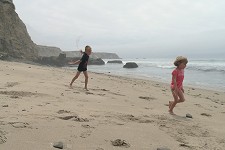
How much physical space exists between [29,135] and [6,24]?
94.1 feet

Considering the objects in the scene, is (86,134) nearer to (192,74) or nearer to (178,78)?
(178,78)

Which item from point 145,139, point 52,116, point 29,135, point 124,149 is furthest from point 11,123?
point 145,139

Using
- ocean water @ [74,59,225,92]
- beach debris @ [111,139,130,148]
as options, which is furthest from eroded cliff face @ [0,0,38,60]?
beach debris @ [111,139,130,148]

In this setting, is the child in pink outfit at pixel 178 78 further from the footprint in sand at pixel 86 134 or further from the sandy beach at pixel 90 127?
the footprint in sand at pixel 86 134

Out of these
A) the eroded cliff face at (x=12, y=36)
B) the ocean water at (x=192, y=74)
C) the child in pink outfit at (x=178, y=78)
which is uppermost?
the eroded cliff face at (x=12, y=36)

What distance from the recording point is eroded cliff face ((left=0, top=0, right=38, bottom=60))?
27.9m

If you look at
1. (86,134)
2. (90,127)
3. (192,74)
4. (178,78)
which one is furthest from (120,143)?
(192,74)

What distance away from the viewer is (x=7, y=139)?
3.07 metres

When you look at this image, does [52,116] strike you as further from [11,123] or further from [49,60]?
[49,60]

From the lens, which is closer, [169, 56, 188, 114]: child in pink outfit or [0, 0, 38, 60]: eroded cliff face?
[169, 56, 188, 114]: child in pink outfit

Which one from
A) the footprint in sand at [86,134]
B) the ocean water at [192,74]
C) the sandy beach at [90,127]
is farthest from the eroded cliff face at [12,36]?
the footprint in sand at [86,134]

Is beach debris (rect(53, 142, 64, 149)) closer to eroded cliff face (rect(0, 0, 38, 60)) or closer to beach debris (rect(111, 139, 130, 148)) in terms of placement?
beach debris (rect(111, 139, 130, 148))

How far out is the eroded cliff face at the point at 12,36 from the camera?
91.6 ft

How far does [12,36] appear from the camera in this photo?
29.6 meters
